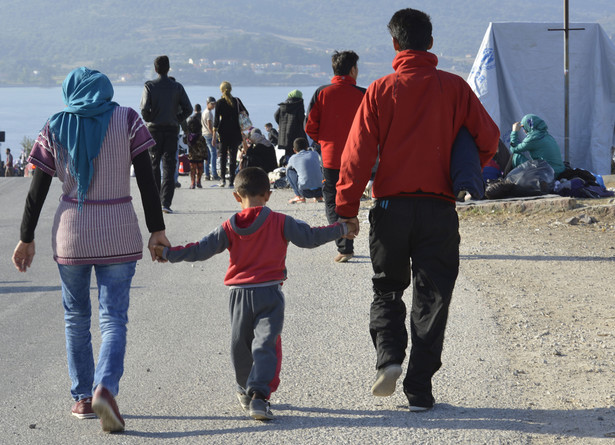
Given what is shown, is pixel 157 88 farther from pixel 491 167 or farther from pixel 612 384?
pixel 612 384

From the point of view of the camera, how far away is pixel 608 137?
18141 mm

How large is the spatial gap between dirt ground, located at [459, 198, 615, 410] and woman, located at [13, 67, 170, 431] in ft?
7.17

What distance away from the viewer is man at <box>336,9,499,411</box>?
445 cm

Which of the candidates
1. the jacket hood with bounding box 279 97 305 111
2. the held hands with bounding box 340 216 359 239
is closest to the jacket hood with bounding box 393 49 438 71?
the held hands with bounding box 340 216 359 239

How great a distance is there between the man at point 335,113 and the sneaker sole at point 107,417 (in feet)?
14.7

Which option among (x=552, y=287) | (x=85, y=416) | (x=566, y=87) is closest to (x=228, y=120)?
(x=566, y=87)

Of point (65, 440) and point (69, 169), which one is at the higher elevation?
point (69, 169)

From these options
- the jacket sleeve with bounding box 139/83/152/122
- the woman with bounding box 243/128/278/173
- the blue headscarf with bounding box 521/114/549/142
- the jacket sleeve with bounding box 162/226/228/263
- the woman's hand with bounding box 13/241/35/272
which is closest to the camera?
the jacket sleeve with bounding box 162/226/228/263

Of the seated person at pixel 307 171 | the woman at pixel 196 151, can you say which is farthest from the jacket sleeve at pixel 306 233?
the woman at pixel 196 151

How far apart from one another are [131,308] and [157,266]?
6.43 ft

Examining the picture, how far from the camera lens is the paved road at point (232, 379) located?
4242 mm

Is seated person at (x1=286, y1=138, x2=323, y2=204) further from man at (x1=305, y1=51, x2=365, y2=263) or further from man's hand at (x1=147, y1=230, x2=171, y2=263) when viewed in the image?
man's hand at (x1=147, y1=230, x2=171, y2=263)

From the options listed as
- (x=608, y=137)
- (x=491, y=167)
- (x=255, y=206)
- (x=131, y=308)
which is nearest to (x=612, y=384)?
(x=255, y=206)

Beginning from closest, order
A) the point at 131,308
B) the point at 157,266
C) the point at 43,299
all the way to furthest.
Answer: the point at 131,308 → the point at 43,299 → the point at 157,266
